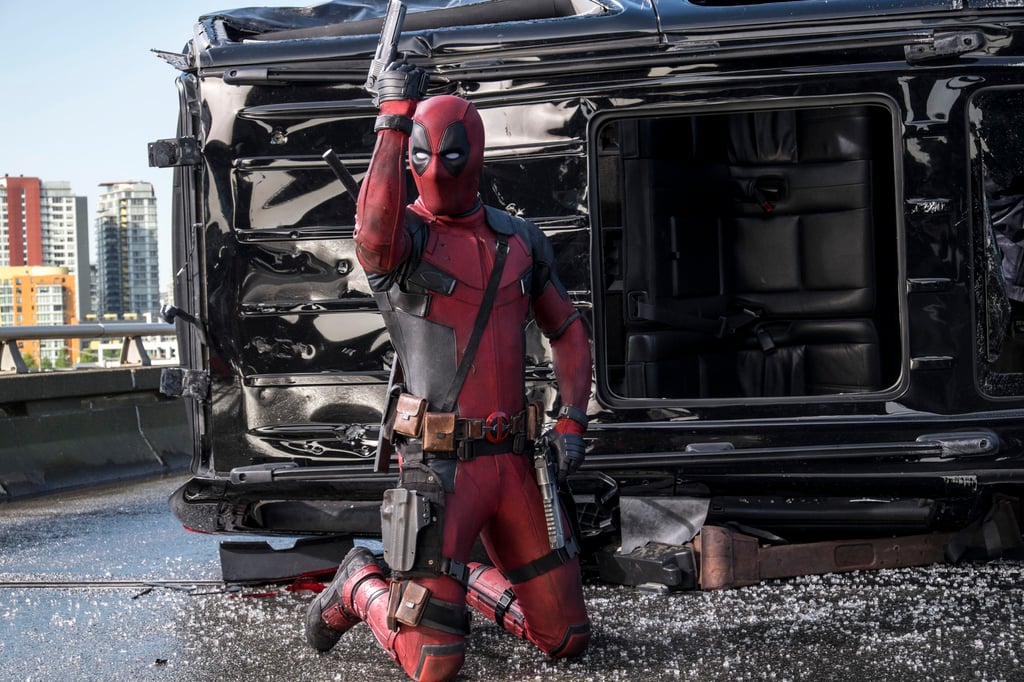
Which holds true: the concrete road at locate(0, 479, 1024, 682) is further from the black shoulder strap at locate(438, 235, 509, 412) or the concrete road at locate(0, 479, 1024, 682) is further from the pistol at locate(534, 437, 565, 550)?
the black shoulder strap at locate(438, 235, 509, 412)

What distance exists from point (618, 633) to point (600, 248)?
1609 millimetres

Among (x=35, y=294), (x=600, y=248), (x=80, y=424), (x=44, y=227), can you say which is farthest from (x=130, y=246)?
(x=600, y=248)

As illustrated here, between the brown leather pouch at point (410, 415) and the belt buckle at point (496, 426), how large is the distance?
22 cm

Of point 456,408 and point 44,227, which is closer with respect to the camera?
point 456,408

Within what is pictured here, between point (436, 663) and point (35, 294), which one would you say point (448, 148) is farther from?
point (35, 294)

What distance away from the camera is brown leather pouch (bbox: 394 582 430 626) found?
367 cm

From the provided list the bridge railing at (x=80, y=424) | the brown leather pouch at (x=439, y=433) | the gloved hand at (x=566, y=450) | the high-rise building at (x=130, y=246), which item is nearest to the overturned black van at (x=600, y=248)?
the gloved hand at (x=566, y=450)

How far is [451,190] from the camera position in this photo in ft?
12.7

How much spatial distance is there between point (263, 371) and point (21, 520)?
3307 millimetres

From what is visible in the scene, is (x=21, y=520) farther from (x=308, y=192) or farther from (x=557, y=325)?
(x=557, y=325)

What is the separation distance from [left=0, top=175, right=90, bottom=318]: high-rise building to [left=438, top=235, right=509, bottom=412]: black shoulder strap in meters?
80.2

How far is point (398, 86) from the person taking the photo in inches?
142

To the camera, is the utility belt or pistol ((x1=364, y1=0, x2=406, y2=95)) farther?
the utility belt

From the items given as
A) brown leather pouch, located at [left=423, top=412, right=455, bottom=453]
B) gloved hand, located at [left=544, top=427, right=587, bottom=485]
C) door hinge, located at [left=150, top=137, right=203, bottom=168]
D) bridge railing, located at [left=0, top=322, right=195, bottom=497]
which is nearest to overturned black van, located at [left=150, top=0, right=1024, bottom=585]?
door hinge, located at [left=150, top=137, right=203, bottom=168]
